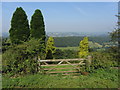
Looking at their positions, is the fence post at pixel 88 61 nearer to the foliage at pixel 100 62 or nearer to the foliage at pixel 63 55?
the foliage at pixel 100 62

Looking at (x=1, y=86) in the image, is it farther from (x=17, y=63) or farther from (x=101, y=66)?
(x=101, y=66)

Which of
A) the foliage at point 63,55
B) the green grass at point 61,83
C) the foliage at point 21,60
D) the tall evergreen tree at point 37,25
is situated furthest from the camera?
the foliage at point 63,55

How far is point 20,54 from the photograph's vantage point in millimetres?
5777

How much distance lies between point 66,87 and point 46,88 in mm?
657

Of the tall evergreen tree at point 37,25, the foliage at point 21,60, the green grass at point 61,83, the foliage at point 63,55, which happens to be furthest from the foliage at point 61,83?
the tall evergreen tree at point 37,25

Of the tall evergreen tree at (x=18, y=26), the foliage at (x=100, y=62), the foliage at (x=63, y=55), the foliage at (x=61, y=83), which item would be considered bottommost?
the foliage at (x=63, y=55)

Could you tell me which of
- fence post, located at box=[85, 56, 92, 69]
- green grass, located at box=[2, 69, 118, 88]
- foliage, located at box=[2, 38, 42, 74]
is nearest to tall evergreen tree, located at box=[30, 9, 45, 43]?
foliage, located at box=[2, 38, 42, 74]

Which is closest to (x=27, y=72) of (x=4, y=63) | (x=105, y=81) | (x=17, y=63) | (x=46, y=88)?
(x=17, y=63)

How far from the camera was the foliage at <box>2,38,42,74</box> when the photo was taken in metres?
5.41

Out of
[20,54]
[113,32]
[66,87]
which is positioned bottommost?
[66,87]

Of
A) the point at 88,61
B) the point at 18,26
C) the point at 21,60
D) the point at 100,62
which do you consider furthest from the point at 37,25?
Result: the point at 100,62

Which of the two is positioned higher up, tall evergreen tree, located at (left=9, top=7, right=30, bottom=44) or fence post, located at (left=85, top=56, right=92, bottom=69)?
tall evergreen tree, located at (left=9, top=7, right=30, bottom=44)

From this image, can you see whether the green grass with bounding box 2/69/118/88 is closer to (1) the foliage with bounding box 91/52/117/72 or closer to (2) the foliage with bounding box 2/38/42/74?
(2) the foliage with bounding box 2/38/42/74

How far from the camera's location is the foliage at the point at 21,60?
541cm
